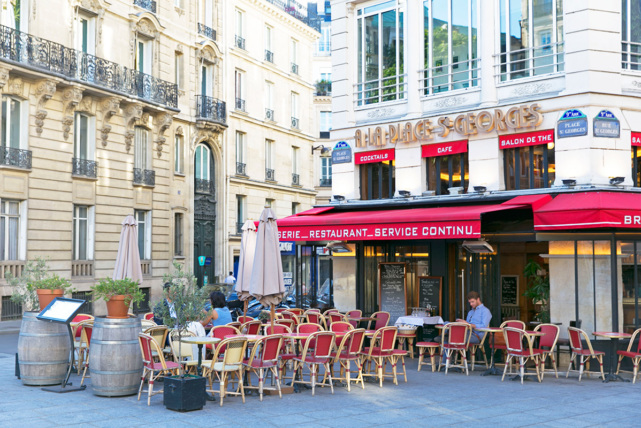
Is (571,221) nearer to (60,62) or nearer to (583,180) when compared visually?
(583,180)

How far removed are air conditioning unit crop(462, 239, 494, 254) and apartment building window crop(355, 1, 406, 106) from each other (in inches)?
166

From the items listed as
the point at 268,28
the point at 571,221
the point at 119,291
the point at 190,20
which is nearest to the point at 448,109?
the point at 571,221

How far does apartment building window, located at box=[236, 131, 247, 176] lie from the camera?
3656 cm

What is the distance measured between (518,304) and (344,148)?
18.7 ft

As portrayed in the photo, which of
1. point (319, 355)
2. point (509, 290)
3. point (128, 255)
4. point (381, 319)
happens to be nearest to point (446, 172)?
point (509, 290)

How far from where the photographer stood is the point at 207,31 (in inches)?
1336

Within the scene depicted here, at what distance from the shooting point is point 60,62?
24406mm

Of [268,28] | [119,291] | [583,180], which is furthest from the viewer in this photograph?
[268,28]

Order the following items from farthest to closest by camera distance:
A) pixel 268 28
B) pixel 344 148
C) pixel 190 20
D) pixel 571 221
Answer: pixel 268 28, pixel 190 20, pixel 344 148, pixel 571 221

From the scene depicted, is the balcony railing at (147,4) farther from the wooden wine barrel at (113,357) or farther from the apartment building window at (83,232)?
the wooden wine barrel at (113,357)

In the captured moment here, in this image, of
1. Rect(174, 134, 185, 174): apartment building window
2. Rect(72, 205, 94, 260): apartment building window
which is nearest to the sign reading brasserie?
Rect(72, 205, 94, 260): apartment building window

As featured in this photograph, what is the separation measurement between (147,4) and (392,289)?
1832 centimetres

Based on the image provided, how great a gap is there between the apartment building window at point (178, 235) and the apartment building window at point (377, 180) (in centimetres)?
1556

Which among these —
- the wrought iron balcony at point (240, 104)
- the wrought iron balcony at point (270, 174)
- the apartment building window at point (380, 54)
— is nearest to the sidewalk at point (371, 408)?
the apartment building window at point (380, 54)
